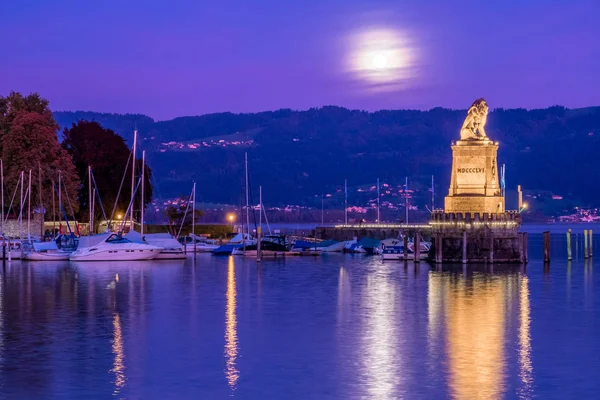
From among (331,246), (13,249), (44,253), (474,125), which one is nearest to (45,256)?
(44,253)

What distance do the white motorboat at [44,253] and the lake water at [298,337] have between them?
588 inches

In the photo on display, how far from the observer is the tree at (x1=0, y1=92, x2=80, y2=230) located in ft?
319

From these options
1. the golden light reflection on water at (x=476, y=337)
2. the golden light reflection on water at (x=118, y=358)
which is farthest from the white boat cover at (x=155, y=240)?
the golden light reflection on water at (x=118, y=358)

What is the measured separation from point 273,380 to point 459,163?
45341 mm

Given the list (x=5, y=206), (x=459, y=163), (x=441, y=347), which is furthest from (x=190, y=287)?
(x=5, y=206)

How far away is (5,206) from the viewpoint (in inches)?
3905

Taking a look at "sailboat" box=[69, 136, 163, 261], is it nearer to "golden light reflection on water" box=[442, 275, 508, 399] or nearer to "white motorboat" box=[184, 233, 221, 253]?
"white motorboat" box=[184, 233, 221, 253]

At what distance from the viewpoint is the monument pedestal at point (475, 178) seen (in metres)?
73.4

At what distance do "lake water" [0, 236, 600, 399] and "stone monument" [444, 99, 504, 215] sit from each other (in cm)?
663

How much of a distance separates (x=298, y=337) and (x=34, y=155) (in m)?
63.2

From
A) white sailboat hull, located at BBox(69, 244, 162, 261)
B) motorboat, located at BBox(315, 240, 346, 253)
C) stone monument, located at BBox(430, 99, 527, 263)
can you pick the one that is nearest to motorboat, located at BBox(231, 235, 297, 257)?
motorboat, located at BBox(315, 240, 346, 253)

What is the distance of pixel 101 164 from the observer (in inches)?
4291

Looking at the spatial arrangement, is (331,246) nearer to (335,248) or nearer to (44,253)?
(335,248)

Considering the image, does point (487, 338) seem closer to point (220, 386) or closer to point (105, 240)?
point (220, 386)
